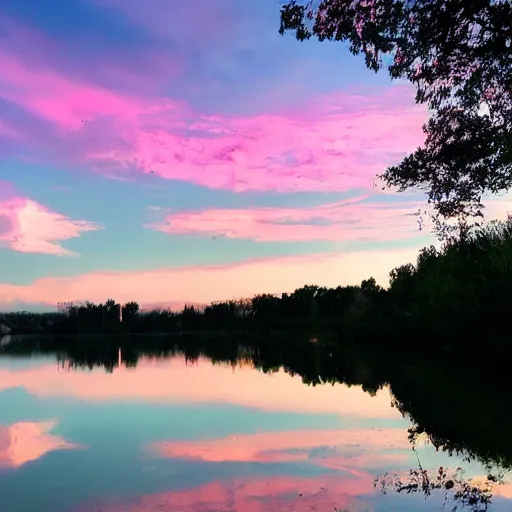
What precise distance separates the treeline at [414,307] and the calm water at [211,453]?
6.00 m

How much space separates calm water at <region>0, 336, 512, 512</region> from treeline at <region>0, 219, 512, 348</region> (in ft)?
19.7

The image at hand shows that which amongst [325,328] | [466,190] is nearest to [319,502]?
[466,190]

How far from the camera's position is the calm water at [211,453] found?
661 centimetres

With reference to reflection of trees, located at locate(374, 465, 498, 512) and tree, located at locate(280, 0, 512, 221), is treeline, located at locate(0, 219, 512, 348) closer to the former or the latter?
tree, located at locate(280, 0, 512, 221)

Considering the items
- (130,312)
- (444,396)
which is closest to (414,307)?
(444,396)

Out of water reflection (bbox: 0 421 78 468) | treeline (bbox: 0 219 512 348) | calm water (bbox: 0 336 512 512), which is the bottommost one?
calm water (bbox: 0 336 512 512)

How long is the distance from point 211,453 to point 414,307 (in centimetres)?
2627

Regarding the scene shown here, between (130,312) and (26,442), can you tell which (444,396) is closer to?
(26,442)

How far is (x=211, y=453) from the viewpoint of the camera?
9.14 meters

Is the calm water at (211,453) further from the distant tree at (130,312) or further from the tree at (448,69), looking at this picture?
the distant tree at (130,312)

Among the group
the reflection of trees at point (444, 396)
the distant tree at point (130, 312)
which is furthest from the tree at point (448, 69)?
the distant tree at point (130, 312)

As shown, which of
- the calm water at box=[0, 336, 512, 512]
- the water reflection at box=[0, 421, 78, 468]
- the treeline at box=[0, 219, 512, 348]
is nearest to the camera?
the calm water at box=[0, 336, 512, 512]

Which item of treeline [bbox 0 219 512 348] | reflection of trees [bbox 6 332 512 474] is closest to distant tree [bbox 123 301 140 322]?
treeline [bbox 0 219 512 348]

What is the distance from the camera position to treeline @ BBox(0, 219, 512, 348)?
1927 cm
